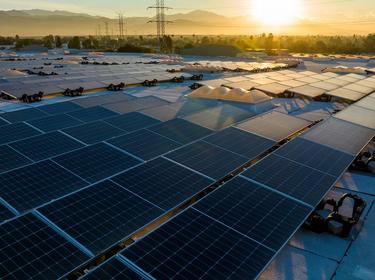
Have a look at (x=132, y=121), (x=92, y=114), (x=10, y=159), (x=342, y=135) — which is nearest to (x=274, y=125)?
(x=342, y=135)

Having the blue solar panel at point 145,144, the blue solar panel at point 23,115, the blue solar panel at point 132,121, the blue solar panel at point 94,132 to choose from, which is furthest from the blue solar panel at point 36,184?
the blue solar panel at point 23,115

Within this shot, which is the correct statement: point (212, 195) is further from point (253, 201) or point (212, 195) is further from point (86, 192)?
point (86, 192)

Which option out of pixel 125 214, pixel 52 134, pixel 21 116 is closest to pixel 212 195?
pixel 125 214

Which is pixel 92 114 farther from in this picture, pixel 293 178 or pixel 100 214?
pixel 293 178

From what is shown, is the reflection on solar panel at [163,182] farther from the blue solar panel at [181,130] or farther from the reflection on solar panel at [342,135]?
the reflection on solar panel at [342,135]

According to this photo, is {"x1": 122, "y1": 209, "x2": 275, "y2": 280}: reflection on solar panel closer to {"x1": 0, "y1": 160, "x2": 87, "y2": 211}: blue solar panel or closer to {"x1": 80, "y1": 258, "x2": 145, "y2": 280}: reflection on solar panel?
{"x1": 80, "y1": 258, "x2": 145, "y2": 280}: reflection on solar panel

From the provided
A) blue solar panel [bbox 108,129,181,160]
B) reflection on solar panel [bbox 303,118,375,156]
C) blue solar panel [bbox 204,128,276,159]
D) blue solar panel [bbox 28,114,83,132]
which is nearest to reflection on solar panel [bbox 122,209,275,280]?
blue solar panel [bbox 108,129,181,160]

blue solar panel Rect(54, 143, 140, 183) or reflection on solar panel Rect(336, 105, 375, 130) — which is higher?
reflection on solar panel Rect(336, 105, 375, 130)
